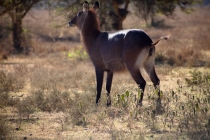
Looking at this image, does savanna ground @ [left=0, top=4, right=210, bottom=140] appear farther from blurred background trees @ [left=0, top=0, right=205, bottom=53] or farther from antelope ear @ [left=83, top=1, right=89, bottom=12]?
blurred background trees @ [left=0, top=0, right=205, bottom=53]

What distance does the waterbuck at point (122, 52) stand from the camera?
7699mm

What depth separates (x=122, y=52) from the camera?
25.7ft

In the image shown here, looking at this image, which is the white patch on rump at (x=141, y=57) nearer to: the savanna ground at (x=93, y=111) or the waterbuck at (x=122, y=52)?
the waterbuck at (x=122, y=52)

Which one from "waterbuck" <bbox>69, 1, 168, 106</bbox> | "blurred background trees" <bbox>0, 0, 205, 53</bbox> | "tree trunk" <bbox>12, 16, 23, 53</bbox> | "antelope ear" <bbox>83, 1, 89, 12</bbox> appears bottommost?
"tree trunk" <bbox>12, 16, 23, 53</bbox>

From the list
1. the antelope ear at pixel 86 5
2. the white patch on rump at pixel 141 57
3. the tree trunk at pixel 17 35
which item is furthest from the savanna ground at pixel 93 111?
the tree trunk at pixel 17 35

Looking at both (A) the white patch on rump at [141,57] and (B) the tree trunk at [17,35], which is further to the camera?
(B) the tree trunk at [17,35]

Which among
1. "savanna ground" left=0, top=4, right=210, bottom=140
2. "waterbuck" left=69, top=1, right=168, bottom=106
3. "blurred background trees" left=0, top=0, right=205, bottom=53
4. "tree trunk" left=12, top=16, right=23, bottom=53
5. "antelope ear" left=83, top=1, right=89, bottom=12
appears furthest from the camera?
"tree trunk" left=12, top=16, right=23, bottom=53

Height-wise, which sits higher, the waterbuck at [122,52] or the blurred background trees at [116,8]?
→ the waterbuck at [122,52]

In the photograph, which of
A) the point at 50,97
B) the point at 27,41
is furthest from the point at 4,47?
the point at 50,97

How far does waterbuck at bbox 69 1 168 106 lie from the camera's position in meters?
7.70

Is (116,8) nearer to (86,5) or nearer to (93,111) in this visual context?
Result: (86,5)

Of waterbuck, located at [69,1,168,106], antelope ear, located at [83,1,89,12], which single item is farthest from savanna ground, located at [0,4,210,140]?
antelope ear, located at [83,1,89,12]

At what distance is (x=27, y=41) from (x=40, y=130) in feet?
44.1

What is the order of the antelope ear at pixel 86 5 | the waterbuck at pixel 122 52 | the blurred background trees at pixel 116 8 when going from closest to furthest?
the waterbuck at pixel 122 52, the antelope ear at pixel 86 5, the blurred background trees at pixel 116 8
